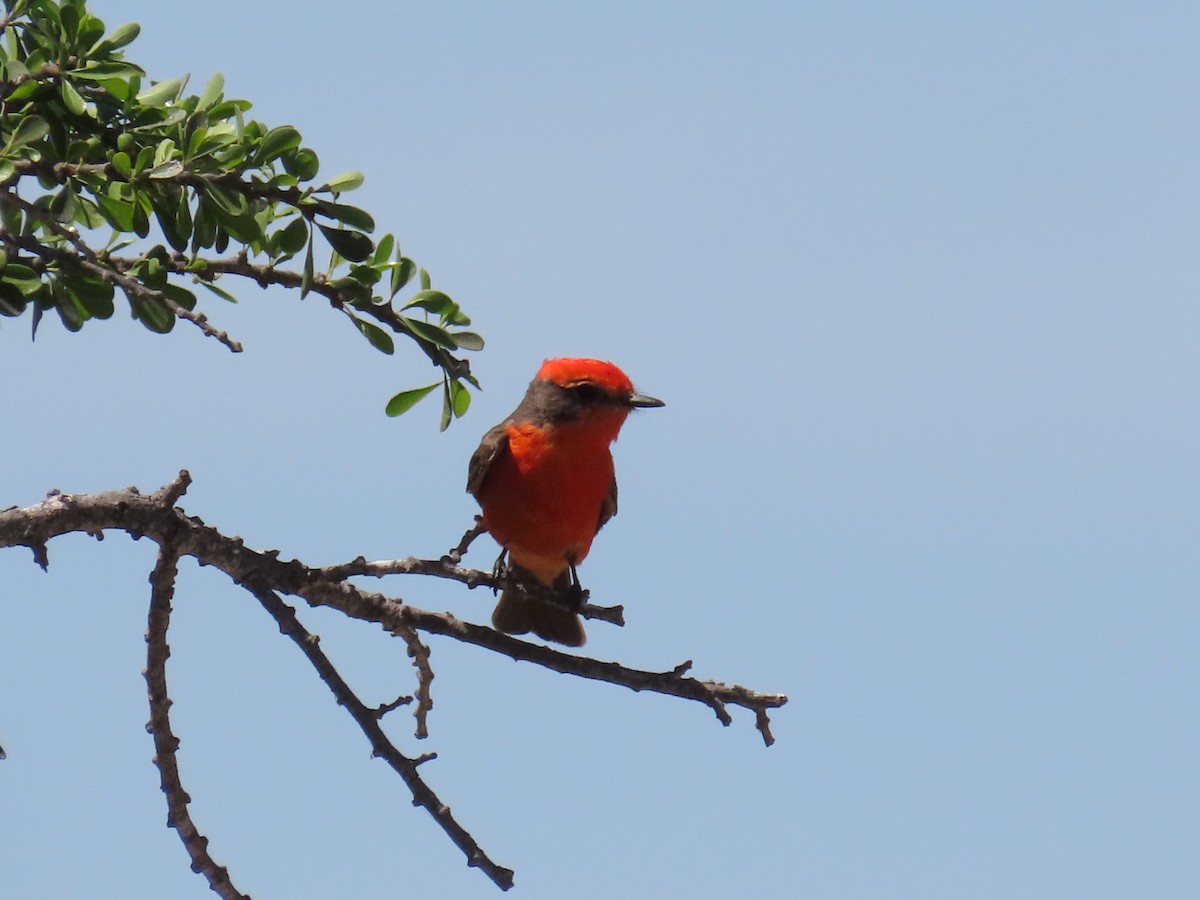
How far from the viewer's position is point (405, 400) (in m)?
4.09

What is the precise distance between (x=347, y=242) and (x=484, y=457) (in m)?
3.29

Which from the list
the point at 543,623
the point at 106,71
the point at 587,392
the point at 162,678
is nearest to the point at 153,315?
the point at 106,71

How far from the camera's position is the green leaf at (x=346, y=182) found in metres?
3.54

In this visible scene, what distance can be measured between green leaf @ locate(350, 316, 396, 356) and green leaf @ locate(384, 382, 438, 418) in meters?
0.30

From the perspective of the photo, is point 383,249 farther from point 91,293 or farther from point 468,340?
point 91,293

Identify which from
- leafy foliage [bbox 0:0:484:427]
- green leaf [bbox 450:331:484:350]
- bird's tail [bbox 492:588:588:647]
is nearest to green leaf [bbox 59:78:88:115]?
leafy foliage [bbox 0:0:484:427]

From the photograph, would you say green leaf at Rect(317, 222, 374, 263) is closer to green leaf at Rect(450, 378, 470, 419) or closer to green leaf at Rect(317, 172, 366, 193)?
green leaf at Rect(317, 172, 366, 193)

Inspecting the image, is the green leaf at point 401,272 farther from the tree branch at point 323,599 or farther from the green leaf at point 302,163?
the tree branch at point 323,599

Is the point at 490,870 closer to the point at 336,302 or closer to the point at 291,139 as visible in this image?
the point at 336,302

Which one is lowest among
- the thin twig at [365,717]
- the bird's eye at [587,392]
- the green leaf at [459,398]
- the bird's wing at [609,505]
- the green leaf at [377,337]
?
the thin twig at [365,717]

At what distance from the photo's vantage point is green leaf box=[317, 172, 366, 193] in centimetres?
354

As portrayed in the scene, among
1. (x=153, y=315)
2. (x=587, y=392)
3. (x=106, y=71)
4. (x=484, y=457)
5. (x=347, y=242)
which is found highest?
(x=587, y=392)

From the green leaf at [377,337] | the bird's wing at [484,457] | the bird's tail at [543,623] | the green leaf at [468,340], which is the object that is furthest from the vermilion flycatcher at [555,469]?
the green leaf at [377,337]

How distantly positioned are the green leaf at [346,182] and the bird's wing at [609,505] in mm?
3597
